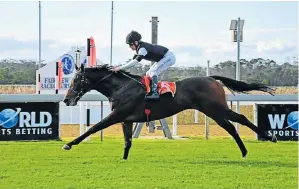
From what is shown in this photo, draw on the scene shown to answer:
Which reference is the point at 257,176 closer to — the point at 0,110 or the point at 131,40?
the point at 131,40

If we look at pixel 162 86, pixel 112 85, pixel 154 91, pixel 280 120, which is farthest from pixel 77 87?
pixel 280 120

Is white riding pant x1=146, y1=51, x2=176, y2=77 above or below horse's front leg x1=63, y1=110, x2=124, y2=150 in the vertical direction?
above

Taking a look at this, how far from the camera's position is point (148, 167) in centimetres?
1059

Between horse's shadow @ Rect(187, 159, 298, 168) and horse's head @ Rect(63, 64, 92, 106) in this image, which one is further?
horse's head @ Rect(63, 64, 92, 106)

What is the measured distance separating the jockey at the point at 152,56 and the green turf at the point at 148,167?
4.94 ft

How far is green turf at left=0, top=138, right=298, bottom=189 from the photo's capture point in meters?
8.89

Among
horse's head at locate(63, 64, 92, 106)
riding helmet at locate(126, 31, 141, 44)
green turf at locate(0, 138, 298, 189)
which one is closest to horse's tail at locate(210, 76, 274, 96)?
green turf at locate(0, 138, 298, 189)

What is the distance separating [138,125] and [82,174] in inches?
316

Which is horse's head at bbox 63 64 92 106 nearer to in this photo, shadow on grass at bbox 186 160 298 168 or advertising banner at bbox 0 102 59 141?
shadow on grass at bbox 186 160 298 168

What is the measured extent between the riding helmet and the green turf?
212cm

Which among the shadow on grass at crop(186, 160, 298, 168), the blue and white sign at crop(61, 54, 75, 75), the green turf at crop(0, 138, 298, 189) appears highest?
the blue and white sign at crop(61, 54, 75, 75)

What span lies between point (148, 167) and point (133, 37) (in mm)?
2330

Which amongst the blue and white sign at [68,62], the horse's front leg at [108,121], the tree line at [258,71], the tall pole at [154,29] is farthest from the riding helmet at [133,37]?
the tree line at [258,71]

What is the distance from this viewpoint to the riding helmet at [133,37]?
11.4m
